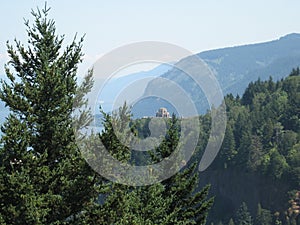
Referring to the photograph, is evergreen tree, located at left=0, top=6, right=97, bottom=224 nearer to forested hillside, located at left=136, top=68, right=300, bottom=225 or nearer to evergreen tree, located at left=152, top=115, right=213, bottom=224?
evergreen tree, located at left=152, top=115, right=213, bottom=224

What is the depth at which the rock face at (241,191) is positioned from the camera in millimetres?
110688

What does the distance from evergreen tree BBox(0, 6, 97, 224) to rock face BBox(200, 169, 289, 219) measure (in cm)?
9098

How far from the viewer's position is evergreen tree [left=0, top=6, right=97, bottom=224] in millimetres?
18312

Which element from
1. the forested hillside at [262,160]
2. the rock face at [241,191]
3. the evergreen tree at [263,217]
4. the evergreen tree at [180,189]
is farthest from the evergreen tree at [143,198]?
the rock face at [241,191]

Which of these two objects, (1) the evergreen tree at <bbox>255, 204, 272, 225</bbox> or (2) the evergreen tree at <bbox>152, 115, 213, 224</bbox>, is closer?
(2) the evergreen tree at <bbox>152, 115, 213, 224</bbox>

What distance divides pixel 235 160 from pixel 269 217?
2691 centimetres

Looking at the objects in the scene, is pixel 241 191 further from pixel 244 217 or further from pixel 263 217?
pixel 263 217

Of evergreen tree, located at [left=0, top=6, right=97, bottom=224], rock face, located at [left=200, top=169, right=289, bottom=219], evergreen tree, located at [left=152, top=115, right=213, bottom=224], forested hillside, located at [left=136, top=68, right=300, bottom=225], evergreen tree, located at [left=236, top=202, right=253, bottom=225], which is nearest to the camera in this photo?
evergreen tree, located at [left=0, top=6, right=97, bottom=224]

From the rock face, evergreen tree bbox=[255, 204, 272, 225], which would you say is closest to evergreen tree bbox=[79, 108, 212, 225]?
evergreen tree bbox=[255, 204, 272, 225]

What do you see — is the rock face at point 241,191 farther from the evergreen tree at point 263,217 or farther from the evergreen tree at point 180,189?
the evergreen tree at point 180,189

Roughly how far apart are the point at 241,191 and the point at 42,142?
106302mm

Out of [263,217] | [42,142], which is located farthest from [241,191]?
[42,142]

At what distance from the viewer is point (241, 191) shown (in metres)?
123

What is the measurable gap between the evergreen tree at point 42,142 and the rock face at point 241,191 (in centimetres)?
9098
